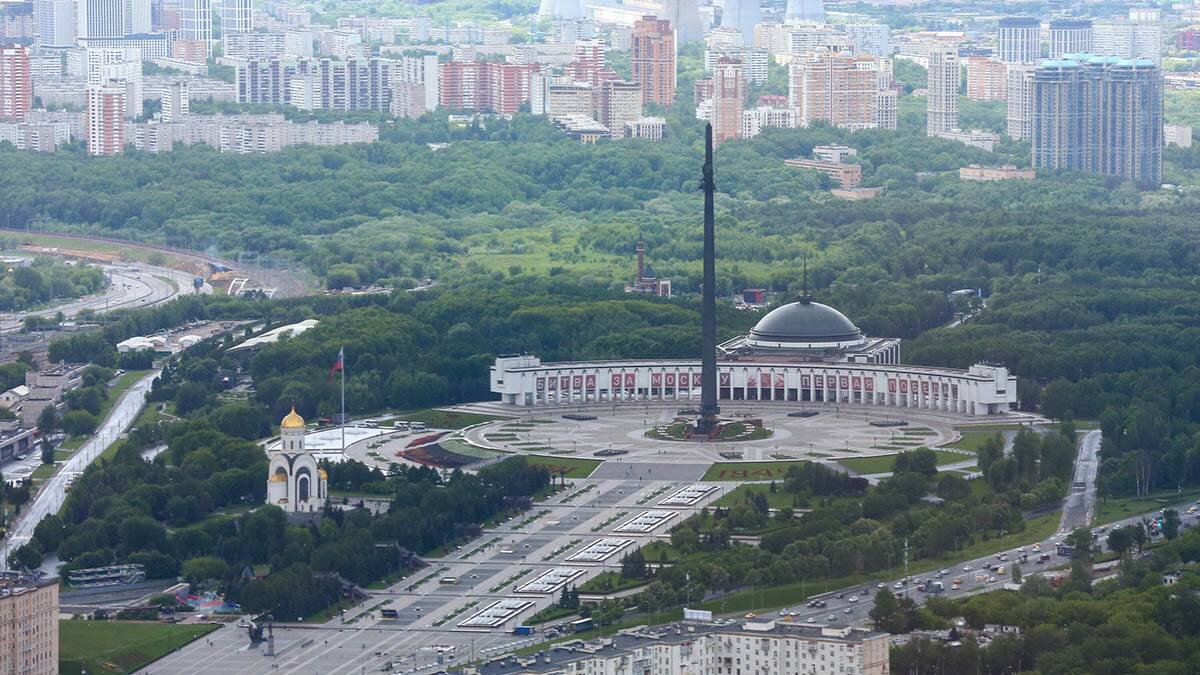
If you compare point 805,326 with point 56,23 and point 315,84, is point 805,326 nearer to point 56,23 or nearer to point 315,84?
point 315,84

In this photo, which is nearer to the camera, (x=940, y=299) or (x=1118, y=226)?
(x=940, y=299)

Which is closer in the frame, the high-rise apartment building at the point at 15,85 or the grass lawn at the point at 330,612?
the grass lawn at the point at 330,612

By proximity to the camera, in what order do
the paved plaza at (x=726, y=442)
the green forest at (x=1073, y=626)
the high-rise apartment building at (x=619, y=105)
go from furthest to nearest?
the high-rise apartment building at (x=619, y=105) → the paved plaza at (x=726, y=442) → the green forest at (x=1073, y=626)

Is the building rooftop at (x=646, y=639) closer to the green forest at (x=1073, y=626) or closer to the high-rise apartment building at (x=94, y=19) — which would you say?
the green forest at (x=1073, y=626)

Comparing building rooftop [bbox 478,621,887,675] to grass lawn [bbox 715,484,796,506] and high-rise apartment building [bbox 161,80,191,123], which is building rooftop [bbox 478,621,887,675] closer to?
grass lawn [bbox 715,484,796,506]

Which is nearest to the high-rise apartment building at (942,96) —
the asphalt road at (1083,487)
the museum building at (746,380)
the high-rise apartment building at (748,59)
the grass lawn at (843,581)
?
the high-rise apartment building at (748,59)

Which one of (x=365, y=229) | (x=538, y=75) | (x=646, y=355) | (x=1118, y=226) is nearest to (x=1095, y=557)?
(x=646, y=355)

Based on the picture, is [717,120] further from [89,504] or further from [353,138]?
[89,504]
